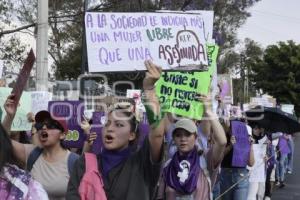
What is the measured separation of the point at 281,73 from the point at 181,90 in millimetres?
50905

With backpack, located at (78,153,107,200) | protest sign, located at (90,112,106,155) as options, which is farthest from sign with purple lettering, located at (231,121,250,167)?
backpack, located at (78,153,107,200)

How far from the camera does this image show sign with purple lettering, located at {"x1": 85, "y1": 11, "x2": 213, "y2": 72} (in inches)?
187

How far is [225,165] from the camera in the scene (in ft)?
25.5

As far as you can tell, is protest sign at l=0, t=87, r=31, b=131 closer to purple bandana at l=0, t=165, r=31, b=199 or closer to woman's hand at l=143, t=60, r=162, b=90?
woman's hand at l=143, t=60, r=162, b=90

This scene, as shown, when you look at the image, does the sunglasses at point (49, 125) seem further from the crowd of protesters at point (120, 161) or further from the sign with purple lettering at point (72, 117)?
the sign with purple lettering at point (72, 117)

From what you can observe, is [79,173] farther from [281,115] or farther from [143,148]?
[281,115]

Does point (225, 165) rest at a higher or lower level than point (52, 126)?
lower

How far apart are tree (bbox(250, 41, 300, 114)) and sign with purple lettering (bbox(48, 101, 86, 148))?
48.8m

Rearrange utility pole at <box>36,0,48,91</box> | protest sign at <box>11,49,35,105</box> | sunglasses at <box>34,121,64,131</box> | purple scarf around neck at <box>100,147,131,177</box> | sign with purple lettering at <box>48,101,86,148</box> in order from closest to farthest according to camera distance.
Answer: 1. purple scarf around neck at <box>100,147,131,177</box>
2. protest sign at <box>11,49,35,105</box>
3. sunglasses at <box>34,121,64,131</box>
4. sign with purple lettering at <box>48,101,86,148</box>
5. utility pole at <box>36,0,48,91</box>

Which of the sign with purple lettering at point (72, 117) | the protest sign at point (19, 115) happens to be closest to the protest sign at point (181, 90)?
the sign with purple lettering at point (72, 117)

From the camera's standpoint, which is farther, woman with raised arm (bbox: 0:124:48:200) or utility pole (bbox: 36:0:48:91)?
utility pole (bbox: 36:0:48:91)

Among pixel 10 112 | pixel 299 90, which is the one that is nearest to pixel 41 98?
pixel 10 112

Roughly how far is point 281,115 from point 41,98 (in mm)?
3895

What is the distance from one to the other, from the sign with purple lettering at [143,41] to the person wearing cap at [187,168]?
59 cm
